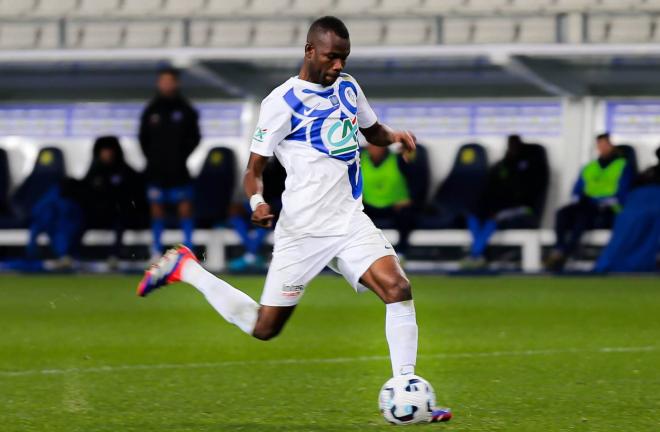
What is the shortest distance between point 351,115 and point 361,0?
1286 centimetres

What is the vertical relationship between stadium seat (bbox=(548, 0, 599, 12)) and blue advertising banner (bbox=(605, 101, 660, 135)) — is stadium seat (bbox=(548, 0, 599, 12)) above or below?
above

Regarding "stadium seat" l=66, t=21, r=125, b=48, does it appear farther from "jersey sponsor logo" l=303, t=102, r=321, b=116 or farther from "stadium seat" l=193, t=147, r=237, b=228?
"jersey sponsor logo" l=303, t=102, r=321, b=116

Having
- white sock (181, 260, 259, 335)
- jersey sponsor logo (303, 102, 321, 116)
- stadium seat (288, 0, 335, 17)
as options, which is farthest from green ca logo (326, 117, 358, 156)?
stadium seat (288, 0, 335, 17)

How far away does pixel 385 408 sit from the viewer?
526 cm

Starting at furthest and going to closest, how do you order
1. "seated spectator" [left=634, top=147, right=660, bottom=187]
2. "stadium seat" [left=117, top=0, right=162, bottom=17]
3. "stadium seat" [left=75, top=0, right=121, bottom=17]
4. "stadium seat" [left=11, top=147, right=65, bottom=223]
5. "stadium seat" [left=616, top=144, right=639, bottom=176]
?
"stadium seat" [left=75, top=0, right=121, bottom=17] → "stadium seat" [left=117, top=0, right=162, bottom=17] → "stadium seat" [left=11, top=147, right=65, bottom=223] → "stadium seat" [left=616, top=144, right=639, bottom=176] → "seated spectator" [left=634, top=147, right=660, bottom=187]

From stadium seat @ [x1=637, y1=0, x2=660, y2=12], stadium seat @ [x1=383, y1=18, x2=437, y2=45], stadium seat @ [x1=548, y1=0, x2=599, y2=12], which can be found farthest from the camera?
stadium seat @ [x1=383, y1=18, x2=437, y2=45]

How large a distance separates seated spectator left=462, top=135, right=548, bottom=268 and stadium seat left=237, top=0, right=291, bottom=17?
144 inches

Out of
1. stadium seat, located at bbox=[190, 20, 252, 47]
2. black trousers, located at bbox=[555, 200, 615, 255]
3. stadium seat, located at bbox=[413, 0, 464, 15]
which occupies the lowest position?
black trousers, located at bbox=[555, 200, 615, 255]

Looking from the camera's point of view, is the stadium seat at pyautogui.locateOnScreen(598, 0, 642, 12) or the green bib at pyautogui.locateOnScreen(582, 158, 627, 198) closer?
the green bib at pyautogui.locateOnScreen(582, 158, 627, 198)

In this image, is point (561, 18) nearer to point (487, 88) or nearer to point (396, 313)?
point (487, 88)

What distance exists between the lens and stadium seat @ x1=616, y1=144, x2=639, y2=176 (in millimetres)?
16156

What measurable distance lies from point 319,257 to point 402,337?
0.51m

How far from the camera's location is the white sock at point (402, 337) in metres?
5.34

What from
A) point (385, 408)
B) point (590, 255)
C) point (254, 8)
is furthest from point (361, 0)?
point (385, 408)
